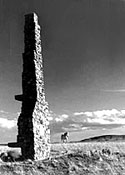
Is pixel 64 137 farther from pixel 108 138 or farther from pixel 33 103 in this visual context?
pixel 33 103

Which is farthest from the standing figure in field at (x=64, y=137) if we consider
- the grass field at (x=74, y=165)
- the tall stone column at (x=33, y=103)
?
the grass field at (x=74, y=165)

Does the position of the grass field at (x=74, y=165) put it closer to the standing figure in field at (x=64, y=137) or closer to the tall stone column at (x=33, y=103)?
the tall stone column at (x=33, y=103)

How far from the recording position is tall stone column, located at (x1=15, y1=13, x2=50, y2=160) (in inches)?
689

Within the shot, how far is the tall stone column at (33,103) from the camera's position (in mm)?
17500

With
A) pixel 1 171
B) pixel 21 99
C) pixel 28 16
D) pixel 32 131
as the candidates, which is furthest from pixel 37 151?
pixel 28 16

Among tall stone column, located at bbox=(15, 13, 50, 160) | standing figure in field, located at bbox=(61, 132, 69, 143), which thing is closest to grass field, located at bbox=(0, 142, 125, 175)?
tall stone column, located at bbox=(15, 13, 50, 160)

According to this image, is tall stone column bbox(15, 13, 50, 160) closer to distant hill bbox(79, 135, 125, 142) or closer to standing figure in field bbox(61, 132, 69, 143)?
distant hill bbox(79, 135, 125, 142)

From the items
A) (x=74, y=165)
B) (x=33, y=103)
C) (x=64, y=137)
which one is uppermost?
(x=33, y=103)

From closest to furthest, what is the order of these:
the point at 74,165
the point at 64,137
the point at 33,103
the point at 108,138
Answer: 1. the point at 74,165
2. the point at 33,103
3. the point at 108,138
4. the point at 64,137

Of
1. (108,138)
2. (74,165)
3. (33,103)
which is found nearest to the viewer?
(74,165)

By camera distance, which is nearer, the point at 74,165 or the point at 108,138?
the point at 74,165

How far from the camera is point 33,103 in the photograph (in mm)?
18047

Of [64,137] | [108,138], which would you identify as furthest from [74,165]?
[64,137]

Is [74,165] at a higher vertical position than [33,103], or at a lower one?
lower
